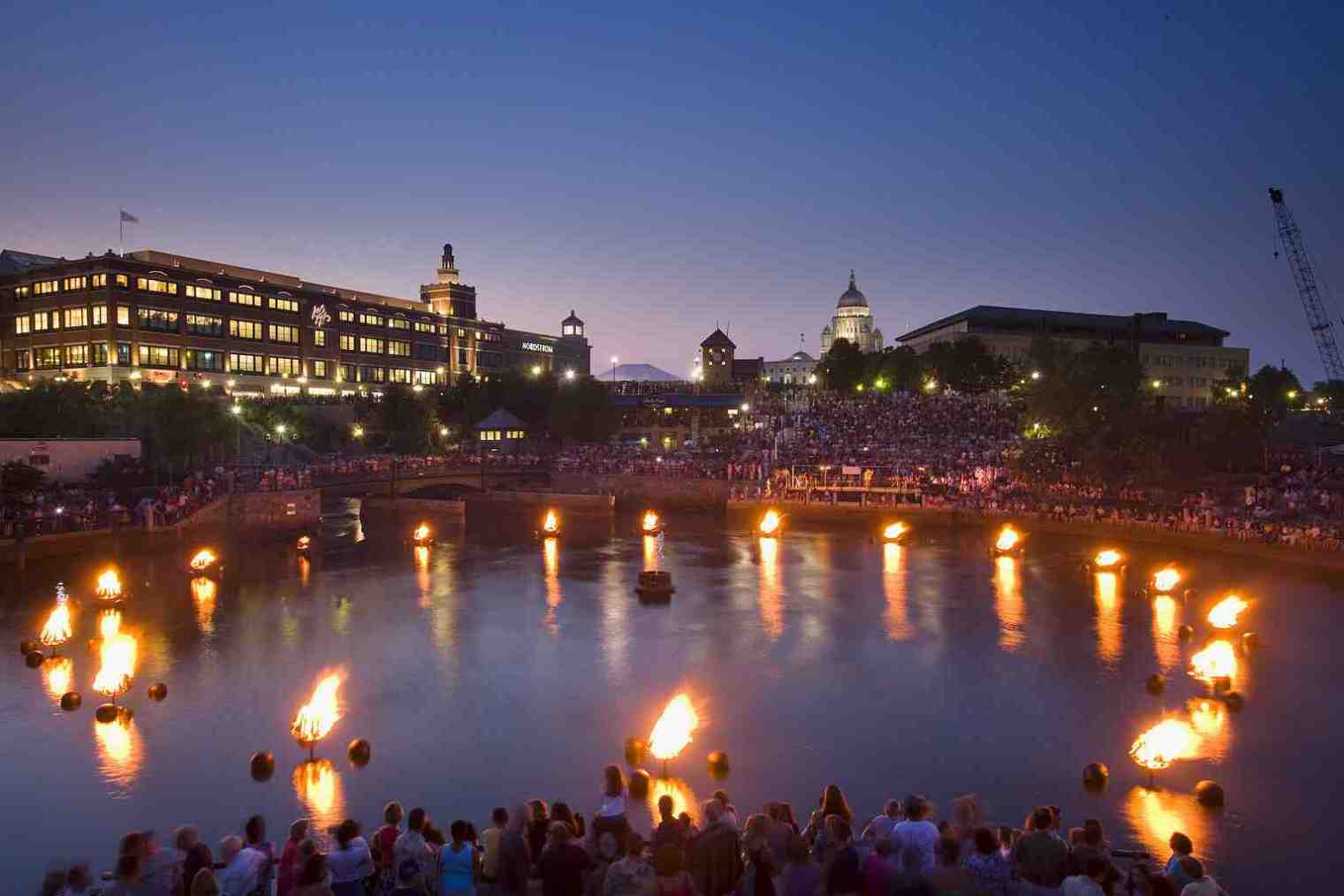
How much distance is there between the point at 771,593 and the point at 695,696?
17635 millimetres

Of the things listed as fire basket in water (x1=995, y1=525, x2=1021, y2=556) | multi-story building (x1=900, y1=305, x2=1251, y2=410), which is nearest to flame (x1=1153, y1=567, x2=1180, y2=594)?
fire basket in water (x1=995, y1=525, x2=1021, y2=556)

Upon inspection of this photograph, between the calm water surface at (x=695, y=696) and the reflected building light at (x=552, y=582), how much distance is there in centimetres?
35

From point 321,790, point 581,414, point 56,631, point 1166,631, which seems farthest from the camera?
point 581,414

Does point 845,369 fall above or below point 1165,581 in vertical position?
above

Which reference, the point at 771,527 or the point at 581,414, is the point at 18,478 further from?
the point at 581,414

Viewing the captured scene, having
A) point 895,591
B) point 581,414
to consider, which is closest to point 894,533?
point 895,591

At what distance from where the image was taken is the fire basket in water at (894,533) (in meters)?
62.5

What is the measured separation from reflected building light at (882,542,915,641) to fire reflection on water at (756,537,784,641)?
4.62 meters

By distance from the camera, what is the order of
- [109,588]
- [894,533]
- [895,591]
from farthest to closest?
[894,533] < [895,591] < [109,588]

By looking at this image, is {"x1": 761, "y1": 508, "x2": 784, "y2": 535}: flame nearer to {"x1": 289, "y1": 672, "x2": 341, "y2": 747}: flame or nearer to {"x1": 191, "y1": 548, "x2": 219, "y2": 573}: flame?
{"x1": 191, "y1": 548, "x2": 219, "y2": 573}: flame

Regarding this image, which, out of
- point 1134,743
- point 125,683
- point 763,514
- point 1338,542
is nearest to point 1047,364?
point 763,514

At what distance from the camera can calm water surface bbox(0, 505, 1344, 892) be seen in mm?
20609

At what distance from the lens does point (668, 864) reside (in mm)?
10148

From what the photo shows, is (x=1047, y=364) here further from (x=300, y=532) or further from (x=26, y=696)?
(x=26, y=696)
